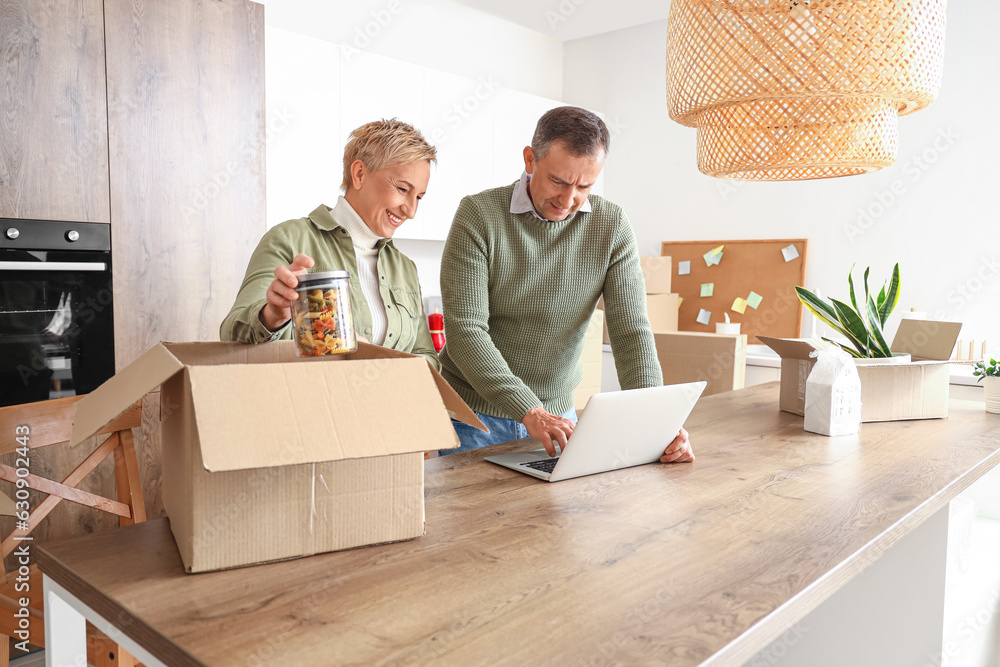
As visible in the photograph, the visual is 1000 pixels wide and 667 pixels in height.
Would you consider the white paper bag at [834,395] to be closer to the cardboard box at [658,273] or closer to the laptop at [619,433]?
the laptop at [619,433]

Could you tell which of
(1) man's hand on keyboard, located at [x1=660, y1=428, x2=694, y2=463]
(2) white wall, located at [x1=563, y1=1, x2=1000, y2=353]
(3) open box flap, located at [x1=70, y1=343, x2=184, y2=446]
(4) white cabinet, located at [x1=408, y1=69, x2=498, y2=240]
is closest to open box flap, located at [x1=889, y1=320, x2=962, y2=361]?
(1) man's hand on keyboard, located at [x1=660, y1=428, x2=694, y2=463]

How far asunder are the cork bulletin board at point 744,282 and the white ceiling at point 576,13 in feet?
4.59

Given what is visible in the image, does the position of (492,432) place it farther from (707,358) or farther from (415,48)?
(415,48)

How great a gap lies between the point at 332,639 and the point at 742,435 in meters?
1.26

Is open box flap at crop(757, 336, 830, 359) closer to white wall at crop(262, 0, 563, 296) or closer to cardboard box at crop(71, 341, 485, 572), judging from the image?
cardboard box at crop(71, 341, 485, 572)

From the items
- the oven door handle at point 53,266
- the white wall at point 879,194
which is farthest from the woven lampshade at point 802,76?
the white wall at point 879,194

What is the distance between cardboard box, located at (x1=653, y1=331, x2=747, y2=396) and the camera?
3531 mm

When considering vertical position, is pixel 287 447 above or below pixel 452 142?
below

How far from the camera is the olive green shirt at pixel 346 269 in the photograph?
144 cm

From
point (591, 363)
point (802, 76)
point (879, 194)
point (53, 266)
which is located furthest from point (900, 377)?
point (53, 266)

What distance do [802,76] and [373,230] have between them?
0.93 metres

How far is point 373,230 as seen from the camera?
1.65m

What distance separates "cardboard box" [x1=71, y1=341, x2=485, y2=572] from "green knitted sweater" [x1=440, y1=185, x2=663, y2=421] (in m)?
0.72

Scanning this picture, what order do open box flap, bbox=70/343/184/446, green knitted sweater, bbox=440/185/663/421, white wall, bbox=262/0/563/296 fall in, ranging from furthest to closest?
white wall, bbox=262/0/563/296
green knitted sweater, bbox=440/185/663/421
open box flap, bbox=70/343/184/446
